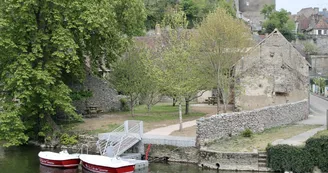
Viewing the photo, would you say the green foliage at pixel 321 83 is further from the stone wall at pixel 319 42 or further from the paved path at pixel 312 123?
the stone wall at pixel 319 42

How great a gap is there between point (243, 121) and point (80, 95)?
16.3 metres

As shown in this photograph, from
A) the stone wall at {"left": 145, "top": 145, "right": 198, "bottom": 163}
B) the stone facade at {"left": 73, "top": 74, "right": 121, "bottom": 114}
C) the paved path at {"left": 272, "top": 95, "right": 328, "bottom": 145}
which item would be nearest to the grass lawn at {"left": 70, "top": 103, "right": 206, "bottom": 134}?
the stone facade at {"left": 73, "top": 74, "right": 121, "bottom": 114}

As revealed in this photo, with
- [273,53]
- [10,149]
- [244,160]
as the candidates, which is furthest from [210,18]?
[10,149]

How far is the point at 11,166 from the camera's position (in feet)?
84.6

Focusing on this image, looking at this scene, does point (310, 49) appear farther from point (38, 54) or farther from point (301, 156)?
point (301, 156)

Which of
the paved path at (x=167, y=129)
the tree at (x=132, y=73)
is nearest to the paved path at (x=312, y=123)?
the paved path at (x=167, y=129)

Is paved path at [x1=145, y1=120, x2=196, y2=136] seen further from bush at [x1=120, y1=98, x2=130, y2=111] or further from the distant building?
the distant building

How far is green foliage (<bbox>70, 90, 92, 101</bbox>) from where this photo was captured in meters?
39.1

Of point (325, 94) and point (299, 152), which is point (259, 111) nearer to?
point (299, 152)

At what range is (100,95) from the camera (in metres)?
42.8

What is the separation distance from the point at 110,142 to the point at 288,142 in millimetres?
9975

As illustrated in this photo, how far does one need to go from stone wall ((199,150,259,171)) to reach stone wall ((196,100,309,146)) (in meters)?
1.17

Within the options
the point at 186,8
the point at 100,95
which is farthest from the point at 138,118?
the point at 186,8

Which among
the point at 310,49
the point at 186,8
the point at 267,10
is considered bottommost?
the point at 310,49
